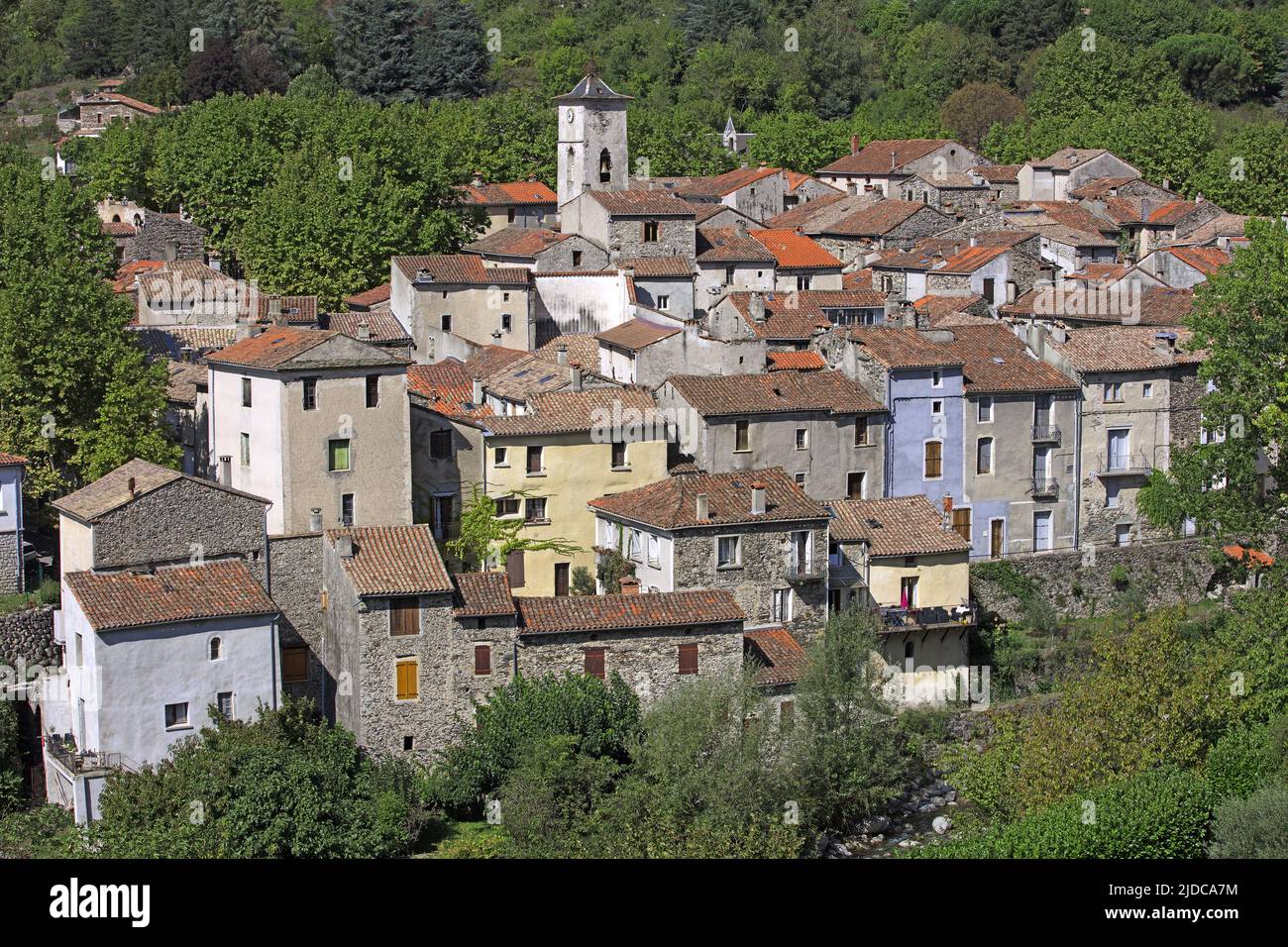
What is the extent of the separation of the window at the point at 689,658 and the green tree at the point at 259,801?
5.61 meters

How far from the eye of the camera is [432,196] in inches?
2498

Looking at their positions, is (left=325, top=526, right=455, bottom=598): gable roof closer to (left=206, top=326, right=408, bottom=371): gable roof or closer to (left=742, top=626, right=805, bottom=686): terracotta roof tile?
(left=206, top=326, right=408, bottom=371): gable roof

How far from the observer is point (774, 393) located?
140ft

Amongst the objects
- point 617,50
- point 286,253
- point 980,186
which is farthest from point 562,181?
point 617,50

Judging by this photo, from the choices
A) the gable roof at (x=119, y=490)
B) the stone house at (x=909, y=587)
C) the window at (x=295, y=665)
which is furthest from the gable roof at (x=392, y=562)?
the stone house at (x=909, y=587)

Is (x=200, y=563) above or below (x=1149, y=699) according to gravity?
above

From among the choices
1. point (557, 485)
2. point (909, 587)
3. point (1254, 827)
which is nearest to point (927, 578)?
point (909, 587)

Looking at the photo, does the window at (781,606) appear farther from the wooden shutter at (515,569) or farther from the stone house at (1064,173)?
the stone house at (1064,173)

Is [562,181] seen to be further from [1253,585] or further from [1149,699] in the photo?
[1149,699]

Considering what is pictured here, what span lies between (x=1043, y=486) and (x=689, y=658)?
14856 mm

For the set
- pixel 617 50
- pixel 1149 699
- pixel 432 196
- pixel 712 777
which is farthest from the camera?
pixel 617 50

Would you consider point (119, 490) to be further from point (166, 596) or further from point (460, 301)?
point (460, 301)

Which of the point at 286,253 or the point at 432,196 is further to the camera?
the point at 432,196
